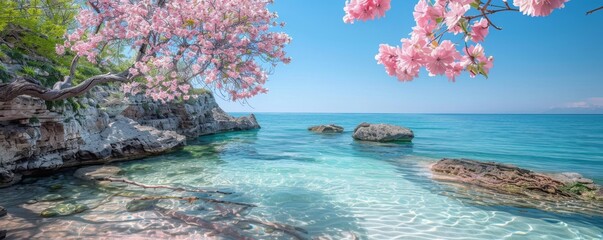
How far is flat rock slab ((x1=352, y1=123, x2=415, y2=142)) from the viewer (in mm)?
27750

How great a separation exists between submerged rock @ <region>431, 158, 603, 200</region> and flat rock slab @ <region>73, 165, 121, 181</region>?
14070 mm

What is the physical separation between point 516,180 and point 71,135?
19276 millimetres

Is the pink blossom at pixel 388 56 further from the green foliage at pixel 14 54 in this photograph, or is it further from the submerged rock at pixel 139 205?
the green foliage at pixel 14 54

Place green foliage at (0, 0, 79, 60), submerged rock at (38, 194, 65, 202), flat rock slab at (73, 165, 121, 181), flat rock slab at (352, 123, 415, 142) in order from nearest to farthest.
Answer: submerged rock at (38, 194, 65, 202) < flat rock slab at (73, 165, 121, 181) < green foliage at (0, 0, 79, 60) < flat rock slab at (352, 123, 415, 142)

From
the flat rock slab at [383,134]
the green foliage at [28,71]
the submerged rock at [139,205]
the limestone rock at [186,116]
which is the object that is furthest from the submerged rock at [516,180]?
the limestone rock at [186,116]

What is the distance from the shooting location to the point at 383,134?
27.9m

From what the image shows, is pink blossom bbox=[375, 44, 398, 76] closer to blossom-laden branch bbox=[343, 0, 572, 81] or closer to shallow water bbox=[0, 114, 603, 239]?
blossom-laden branch bbox=[343, 0, 572, 81]

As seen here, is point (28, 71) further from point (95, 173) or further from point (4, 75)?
point (95, 173)

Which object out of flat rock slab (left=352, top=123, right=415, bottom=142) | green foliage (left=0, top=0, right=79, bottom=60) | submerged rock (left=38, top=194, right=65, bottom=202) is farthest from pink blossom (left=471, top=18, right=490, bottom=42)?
flat rock slab (left=352, top=123, right=415, bottom=142)

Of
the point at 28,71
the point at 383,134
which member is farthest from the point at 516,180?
the point at 28,71

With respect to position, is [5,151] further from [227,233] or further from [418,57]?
[418,57]

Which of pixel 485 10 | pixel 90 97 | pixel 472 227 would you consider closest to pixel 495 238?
pixel 472 227

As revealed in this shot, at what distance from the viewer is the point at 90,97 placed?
1547 centimetres

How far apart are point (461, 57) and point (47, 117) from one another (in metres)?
14.2
